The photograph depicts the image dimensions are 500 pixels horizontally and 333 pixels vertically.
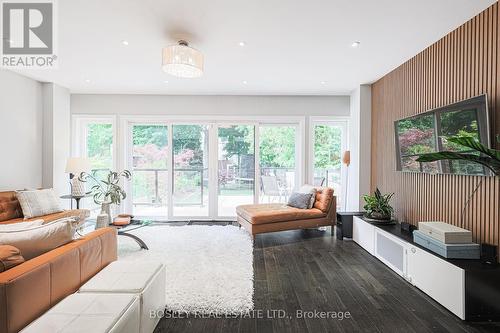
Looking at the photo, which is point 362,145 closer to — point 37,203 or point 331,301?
point 331,301

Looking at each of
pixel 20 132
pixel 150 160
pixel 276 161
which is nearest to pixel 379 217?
pixel 276 161

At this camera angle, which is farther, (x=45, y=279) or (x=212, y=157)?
(x=212, y=157)

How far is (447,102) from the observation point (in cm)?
291

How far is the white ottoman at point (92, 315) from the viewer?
4.11ft

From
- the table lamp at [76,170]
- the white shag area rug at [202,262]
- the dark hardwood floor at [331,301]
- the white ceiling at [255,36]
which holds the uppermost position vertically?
the white ceiling at [255,36]

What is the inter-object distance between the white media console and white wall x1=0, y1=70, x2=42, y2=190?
5721 mm

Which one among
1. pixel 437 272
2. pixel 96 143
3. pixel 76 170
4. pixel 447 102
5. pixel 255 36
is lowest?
pixel 437 272

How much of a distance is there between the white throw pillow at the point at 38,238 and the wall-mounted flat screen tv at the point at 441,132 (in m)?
3.39

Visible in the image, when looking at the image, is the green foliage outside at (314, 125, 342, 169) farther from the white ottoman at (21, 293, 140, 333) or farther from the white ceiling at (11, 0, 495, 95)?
the white ottoman at (21, 293, 140, 333)

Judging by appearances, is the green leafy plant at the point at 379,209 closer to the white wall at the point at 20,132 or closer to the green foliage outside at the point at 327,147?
the green foliage outside at the point at 327,147

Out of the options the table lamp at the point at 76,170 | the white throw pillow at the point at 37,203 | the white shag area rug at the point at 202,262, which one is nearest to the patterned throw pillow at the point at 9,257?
the white shag area rug at the point at 202,262

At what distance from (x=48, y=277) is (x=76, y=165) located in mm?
3736

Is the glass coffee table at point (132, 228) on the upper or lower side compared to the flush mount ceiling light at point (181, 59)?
lower

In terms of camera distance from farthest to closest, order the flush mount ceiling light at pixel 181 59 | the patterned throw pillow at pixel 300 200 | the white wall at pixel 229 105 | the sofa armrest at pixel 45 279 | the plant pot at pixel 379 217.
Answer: the white wall at pixel 229 105
the patterned throw pillow at pixel 300 200
the plant pot at pixel 379 217
the flush mount ceiling light at pixel 181 59
the sofa armrest at pixel 45 279
